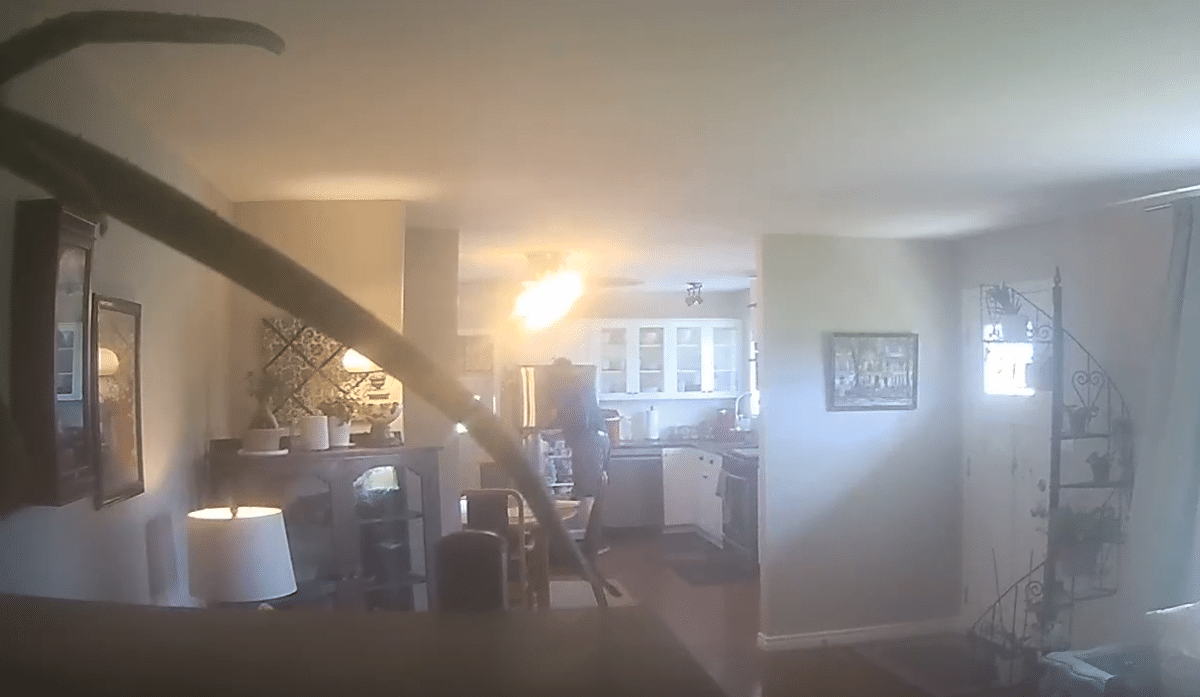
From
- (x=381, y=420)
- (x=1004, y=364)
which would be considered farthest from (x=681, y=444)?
(x=381, y=420)

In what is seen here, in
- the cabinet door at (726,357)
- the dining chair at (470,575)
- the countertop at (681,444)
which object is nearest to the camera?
the dining chair at (470,575)

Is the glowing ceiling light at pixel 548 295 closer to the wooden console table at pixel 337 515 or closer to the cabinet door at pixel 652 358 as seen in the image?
the wooden console table at pixel 337 515

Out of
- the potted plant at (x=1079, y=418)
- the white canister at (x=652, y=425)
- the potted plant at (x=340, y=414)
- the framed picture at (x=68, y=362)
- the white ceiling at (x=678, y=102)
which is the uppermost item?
the white ceiling at (x=678, y=102)

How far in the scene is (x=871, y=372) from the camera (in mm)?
4781

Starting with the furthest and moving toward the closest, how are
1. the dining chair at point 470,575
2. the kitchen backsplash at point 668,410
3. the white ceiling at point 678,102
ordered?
the kitchen backsplash at point 668,410 < the white ceiling at point 678,102 < the dining chair at point 470,575

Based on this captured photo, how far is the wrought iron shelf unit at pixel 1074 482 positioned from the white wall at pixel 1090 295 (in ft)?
0.25

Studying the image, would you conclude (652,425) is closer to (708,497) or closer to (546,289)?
(708,497)

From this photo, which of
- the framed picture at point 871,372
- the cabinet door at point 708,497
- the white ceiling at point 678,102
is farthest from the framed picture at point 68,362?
the cabinet door at point 708,497

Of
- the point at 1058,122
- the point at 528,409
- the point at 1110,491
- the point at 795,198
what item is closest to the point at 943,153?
the point at 1058,122

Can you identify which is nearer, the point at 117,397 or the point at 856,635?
the point at 117,397

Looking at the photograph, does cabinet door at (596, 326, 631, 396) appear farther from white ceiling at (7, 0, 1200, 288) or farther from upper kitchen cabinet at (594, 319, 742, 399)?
white ceiling at (7, 0, 1200, 288)

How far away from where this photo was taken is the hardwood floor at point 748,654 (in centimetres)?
411

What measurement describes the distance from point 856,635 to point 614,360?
11.9 ft

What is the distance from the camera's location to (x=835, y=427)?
475 cm
